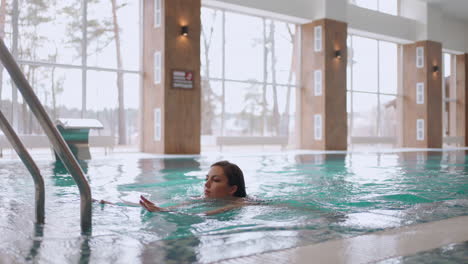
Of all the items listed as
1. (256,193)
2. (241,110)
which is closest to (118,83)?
(241,110)

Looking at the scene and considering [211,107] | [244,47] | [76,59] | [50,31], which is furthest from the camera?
[244,47]

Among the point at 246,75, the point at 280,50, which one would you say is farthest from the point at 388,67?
the point at 246,75

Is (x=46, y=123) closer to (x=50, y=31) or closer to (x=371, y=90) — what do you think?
(x=50, y=31)

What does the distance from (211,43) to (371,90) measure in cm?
805

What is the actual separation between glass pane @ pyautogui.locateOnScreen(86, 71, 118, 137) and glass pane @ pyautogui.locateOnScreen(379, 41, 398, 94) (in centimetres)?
1203

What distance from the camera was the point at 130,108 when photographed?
46.1 ft

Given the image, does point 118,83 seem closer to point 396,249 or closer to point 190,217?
point 190,217

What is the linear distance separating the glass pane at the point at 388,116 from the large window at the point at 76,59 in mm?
11383

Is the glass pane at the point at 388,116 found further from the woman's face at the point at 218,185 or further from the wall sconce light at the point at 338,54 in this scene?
the woman's face at the point at 218,185

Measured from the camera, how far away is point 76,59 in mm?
13078

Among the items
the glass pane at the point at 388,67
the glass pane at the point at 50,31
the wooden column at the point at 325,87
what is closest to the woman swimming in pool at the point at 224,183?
the glass pane at the point at 50,31

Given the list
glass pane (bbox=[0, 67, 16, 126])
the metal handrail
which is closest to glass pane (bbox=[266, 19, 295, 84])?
glass pane (bbox=[0, 67, 16, 126])

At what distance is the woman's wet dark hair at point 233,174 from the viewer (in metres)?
3.62

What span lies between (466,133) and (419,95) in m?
4.34
